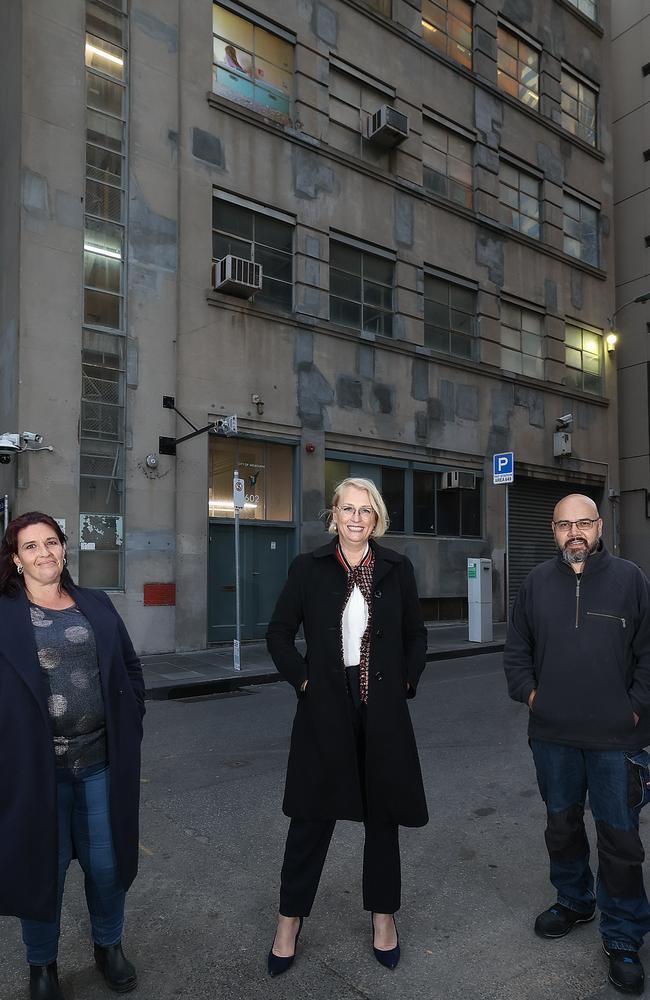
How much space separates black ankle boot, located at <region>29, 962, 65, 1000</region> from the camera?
2.96 metres

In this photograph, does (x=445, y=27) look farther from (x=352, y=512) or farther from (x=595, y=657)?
(x=595, y=657)

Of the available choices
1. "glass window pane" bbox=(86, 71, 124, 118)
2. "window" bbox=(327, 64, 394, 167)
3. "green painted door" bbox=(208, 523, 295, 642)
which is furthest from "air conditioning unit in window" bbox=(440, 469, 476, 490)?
"glass window pane" bbox=(86, 71, 124, 118)

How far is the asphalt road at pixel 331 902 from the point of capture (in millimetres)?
3141

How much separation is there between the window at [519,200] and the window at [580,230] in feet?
4.46

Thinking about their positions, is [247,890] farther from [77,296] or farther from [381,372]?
[381,372]

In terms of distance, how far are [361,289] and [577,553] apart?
14.3 m

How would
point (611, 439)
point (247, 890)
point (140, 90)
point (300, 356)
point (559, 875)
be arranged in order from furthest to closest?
point (611, 439)
point (300, 356)
point (140, 90)
point (247, 890)
point (559, 875)

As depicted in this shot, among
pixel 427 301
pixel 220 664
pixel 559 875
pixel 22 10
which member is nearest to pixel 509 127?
pixel 427 301

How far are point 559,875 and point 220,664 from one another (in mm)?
9144

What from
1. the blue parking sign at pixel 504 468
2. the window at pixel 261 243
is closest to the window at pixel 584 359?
the blue parking sign at pixel 504 468

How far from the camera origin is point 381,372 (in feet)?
55.6

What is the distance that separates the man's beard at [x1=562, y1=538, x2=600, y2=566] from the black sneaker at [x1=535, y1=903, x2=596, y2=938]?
64.1 inches

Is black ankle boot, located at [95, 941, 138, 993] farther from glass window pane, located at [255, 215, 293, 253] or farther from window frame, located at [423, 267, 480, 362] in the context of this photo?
window frame, located at [423, 267, 480, 362]

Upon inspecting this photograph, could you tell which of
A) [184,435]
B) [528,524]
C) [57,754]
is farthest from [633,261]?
[57,754]
